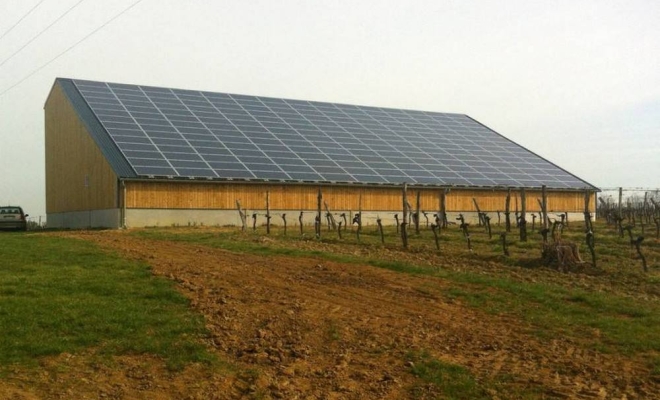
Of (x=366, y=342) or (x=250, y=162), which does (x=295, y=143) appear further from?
(x=366, y=342)

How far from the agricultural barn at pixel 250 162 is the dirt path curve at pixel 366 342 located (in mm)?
20069

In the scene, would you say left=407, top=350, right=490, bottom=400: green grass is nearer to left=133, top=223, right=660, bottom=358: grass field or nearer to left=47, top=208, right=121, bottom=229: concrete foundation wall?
left=133, top=223, right=660, bottom=358: grass field

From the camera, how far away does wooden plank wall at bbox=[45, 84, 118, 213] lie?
36.1 meters

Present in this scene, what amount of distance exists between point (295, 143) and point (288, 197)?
6.04 m

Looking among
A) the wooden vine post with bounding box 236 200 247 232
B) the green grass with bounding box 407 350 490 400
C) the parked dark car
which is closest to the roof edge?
the wooden vine post with bounding box 236 200 247 232

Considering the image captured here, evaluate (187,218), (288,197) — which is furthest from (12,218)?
(288,197)

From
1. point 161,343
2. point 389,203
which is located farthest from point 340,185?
point 161,343

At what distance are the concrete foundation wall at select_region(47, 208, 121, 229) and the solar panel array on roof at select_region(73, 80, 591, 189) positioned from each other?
2.64 m

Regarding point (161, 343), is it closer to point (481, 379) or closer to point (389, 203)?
point (481, 379)

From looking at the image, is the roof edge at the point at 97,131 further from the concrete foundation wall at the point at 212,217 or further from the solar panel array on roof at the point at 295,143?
the concrete foundation wall at the point at 212,217

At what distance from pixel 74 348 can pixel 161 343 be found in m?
1.07

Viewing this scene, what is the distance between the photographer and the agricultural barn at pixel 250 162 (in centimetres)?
3512

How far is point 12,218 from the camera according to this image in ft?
124

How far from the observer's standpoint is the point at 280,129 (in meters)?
44.6
